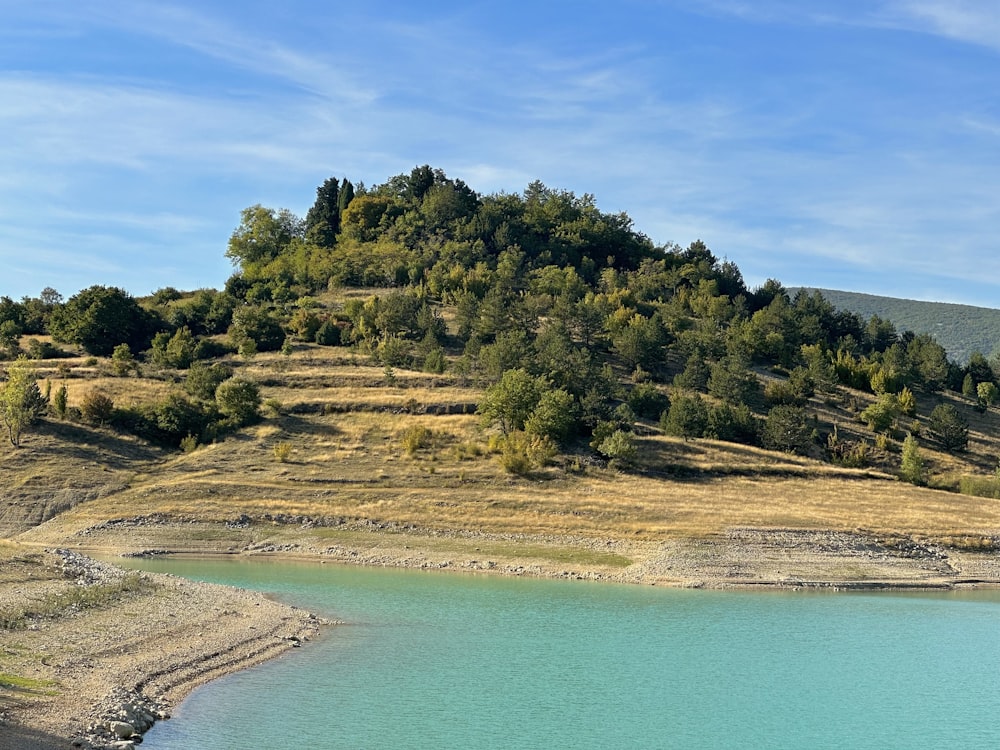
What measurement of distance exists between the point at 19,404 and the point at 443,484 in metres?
34.7

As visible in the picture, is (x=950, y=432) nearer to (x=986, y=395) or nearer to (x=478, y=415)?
(x=986, y=395)

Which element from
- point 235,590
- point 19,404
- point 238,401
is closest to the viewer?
point 235,590

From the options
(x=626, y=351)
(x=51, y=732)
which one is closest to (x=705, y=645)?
(x=51, y=732)

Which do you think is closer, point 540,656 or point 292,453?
point 540,656

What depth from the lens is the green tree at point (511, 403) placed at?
262 ft

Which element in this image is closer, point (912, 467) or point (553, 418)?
point (912, 467)

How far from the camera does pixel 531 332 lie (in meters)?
109

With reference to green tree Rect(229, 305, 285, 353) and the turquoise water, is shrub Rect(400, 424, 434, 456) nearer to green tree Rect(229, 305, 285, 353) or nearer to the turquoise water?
the turquoise water

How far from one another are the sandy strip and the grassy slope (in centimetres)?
2079

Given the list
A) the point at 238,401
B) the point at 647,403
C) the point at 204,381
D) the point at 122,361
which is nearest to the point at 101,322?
the point at 122,361

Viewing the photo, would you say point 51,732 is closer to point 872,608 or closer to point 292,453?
point 872,608

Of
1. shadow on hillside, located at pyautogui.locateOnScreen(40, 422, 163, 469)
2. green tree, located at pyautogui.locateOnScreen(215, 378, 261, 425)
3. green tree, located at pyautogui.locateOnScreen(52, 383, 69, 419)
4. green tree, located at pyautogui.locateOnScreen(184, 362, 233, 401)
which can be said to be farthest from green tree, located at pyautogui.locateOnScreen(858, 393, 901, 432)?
green tree, located at pyautogui.locateOnScreen(52, 383, 69, 419)

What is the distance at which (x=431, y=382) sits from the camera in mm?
92188

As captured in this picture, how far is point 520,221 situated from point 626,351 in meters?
52.4
